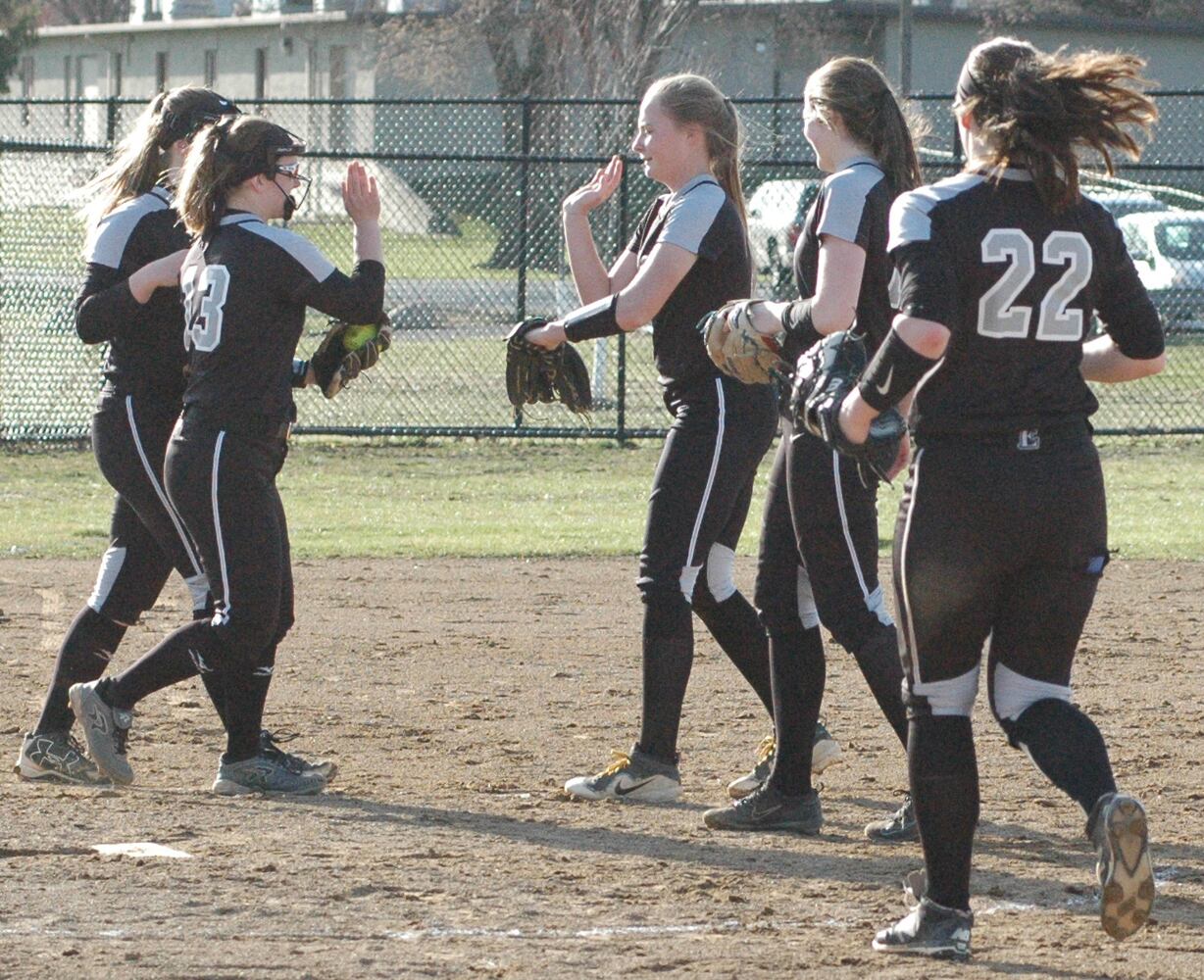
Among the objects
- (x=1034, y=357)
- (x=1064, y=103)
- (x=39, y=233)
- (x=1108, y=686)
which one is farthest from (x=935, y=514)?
(x=39, y=233)

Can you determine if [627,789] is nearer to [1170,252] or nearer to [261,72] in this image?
[1170,252]

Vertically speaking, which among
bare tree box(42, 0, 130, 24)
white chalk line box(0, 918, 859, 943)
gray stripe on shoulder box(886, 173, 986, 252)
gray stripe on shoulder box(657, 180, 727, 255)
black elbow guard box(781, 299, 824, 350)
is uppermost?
bare tree box(42, 0, 130, 24)

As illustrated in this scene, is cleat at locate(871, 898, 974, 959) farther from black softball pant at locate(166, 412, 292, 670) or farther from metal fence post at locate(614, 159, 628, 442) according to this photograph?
metal fence post at locate(614, 159, 628, 442)

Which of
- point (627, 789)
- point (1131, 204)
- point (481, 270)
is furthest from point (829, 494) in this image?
point (1131, 204)

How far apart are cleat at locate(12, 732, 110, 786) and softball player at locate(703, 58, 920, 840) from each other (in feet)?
6.19

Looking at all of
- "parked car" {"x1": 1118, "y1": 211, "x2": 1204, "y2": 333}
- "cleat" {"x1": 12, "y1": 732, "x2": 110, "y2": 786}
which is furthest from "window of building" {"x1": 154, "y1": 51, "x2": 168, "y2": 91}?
"cleat" {"x1": 12, "y1": 732, "x2": 110, "y2": 786}

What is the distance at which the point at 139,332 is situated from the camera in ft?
18.6

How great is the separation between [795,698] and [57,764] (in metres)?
2.23

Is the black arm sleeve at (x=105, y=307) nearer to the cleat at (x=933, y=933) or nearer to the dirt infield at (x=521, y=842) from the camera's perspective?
the dirt infield at (x=521, y=842)

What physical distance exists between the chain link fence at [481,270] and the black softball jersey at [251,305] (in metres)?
7.77

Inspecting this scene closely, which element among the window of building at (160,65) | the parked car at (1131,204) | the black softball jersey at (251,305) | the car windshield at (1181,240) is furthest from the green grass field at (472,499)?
the window of building at (160,65)

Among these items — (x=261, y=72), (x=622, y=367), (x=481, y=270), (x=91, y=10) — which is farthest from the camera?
(x=91, y=10)

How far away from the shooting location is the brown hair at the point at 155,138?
18.7ft

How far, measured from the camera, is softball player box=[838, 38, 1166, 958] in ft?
12.6
